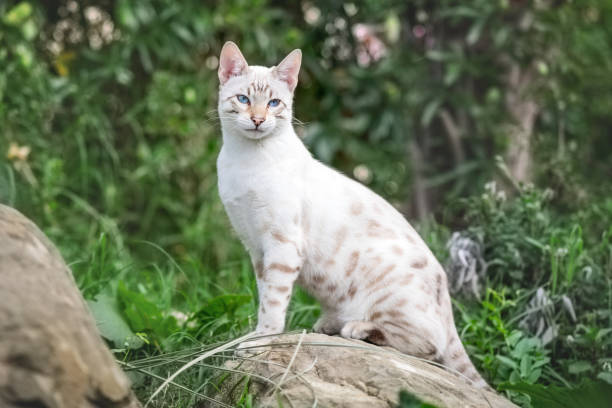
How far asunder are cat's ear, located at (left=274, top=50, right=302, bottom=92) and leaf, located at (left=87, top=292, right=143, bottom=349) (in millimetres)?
1228

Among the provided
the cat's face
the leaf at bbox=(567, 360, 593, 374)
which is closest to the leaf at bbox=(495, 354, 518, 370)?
the leaf at bbox=(567, 360, 593, 374)

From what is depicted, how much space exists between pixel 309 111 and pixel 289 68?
3275 mm

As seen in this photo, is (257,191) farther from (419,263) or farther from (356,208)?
(419,263)

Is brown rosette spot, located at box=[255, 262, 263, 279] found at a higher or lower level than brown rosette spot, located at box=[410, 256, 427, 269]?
lower

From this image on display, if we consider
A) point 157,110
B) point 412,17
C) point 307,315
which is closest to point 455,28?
point 412,17

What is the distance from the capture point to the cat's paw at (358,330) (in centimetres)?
285

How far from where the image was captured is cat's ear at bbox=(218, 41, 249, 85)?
306 cm

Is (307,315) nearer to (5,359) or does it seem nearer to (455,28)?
(5,359)

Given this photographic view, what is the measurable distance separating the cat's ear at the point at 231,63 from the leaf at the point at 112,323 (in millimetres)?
1093

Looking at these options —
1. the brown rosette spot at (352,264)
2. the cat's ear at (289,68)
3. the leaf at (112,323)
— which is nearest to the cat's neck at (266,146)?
the cat's ear at (289,68)

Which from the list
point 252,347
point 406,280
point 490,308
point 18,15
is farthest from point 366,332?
point 18,15

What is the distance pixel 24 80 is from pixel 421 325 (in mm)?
3361

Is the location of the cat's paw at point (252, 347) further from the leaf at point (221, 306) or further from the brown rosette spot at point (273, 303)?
the leaf at point (221, 306)

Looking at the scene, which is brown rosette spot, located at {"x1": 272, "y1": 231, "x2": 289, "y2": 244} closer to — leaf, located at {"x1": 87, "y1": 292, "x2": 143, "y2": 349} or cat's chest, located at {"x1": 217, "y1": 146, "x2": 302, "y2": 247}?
cat's chest, located at {"x1": 217, "y1": 146, "x2": 302, "y2": 247}
